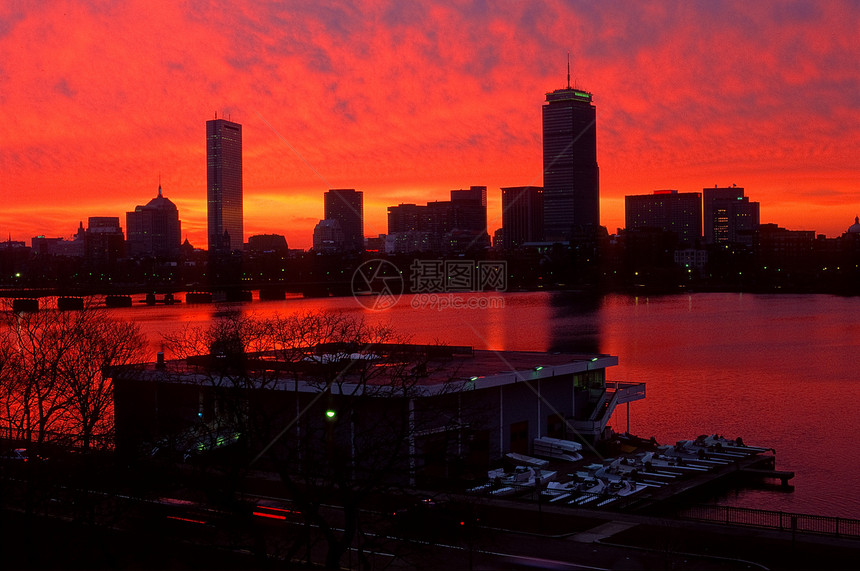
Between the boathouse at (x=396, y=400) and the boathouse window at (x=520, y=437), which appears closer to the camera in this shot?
the boathouse at (x=396, y=400)

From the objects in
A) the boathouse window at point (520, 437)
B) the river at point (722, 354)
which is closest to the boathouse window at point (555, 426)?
the boathouse window at point (520, 437)

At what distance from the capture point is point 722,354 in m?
50.3

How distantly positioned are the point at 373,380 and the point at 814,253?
550 ft

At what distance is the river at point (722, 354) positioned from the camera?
24000 millimetres

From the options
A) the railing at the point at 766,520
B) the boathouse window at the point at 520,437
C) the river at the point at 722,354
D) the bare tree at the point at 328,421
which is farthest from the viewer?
the river at the point at 722,354

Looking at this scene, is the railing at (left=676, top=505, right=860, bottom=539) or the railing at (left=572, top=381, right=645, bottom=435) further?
the railing at (left=572, top=381, right=645, bottom=435)

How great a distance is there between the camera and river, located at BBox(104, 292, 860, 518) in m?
24.0

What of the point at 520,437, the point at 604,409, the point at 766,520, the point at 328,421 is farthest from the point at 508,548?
the point at 604,409

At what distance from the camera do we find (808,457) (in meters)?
23.7

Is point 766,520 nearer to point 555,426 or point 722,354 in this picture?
point 555,426

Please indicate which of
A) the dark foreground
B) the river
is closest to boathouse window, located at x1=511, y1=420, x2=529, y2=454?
the river

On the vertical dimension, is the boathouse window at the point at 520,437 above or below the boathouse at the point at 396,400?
below

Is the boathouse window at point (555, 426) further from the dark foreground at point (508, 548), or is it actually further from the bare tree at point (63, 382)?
the bare tree at point (63, 382)

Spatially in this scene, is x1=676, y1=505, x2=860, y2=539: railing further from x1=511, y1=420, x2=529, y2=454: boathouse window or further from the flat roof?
the flat roof
